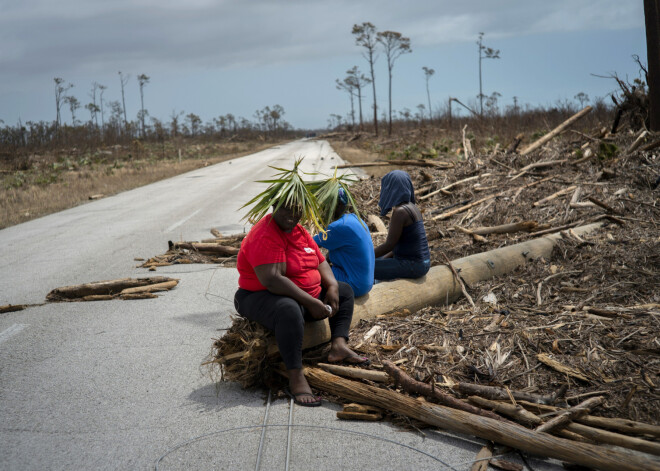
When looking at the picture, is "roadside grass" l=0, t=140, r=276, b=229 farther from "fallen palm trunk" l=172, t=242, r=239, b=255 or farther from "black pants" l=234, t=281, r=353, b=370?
"black pants" l=234, t=281, r=353, b=370

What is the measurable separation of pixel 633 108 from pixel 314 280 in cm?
1195

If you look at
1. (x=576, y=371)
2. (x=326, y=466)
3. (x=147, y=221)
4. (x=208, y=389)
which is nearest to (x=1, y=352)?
(x=208, y=389)

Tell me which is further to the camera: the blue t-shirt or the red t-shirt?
the blue t-shirt

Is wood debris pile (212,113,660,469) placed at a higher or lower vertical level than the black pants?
lower

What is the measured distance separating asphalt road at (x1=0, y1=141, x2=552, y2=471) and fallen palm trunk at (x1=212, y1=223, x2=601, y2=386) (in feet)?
0.78

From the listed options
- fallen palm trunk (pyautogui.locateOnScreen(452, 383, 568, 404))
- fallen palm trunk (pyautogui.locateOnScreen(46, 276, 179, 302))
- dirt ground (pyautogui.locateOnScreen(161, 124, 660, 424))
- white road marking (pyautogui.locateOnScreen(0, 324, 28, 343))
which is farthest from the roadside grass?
fallen palm trunk (pyautogui.locateOnScreen(452, 383, 568, 404))

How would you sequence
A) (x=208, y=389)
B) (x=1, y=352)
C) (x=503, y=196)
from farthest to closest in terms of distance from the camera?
1. (x=503, y=196)
2. (x=1, y=352)
3. (x=208, y=389)

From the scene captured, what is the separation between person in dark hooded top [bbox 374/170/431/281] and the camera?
5.64 meters

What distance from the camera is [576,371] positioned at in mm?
3877

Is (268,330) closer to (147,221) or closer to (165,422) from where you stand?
(165,422)

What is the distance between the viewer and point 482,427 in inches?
130

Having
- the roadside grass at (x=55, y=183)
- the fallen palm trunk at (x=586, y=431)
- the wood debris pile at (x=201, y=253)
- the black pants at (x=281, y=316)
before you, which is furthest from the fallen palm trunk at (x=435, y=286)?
the roadside grass at (x=55, y=183)

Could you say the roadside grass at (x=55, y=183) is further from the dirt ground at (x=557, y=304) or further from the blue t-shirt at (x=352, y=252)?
the blue t-shirt at (x=352, y=252)

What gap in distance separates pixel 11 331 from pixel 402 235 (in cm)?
419
